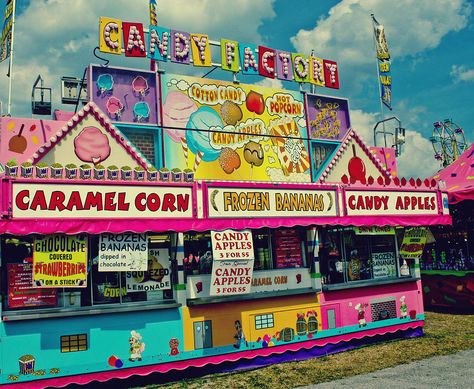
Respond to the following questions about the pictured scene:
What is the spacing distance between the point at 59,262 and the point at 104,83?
646 cm

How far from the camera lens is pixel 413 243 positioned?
14766 millimetres

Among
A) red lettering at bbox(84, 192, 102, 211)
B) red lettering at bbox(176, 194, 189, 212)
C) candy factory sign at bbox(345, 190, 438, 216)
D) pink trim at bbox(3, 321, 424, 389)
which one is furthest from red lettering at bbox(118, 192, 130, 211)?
candy factory sign at bbox(345, 190, 438, 216)

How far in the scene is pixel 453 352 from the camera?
1236 cm

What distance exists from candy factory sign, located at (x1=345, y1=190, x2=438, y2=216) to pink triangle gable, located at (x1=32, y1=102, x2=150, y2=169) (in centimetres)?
586

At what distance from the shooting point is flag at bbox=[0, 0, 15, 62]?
14.4m

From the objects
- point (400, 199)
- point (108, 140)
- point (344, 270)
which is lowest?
point (344, 270)

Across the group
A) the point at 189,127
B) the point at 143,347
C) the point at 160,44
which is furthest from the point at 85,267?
the point at 160,44

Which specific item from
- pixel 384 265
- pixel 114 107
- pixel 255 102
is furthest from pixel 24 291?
pixel 384 265

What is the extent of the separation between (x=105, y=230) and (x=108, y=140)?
4338mm

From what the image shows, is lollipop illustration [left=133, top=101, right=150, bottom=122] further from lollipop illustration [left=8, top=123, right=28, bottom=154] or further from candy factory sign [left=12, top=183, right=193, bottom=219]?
candy factory sign [left=12, top=183, right=193, bottom=219]

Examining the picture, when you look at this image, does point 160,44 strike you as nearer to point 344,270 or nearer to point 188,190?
point 188,190

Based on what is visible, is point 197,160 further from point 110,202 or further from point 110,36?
point 110,202

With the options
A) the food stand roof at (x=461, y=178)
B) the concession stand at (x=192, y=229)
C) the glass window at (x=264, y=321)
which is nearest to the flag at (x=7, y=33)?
the concession stand at (x=192, y=229)

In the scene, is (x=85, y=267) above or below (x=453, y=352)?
above
